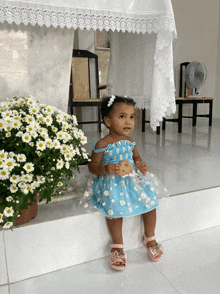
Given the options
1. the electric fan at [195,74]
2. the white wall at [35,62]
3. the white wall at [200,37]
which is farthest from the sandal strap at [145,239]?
the white wall at [200,37]

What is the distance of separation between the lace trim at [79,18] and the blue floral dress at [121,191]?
56 cm

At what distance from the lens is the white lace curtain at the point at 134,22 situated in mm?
1023

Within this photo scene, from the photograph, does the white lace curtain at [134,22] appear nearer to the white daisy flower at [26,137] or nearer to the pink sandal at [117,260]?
the white daisy flower at [26,137]

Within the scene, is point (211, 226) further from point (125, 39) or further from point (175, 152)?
point (125, 39)

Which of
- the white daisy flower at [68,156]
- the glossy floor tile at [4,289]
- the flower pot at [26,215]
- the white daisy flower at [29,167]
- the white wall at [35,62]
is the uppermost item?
the white wall at [35,62]

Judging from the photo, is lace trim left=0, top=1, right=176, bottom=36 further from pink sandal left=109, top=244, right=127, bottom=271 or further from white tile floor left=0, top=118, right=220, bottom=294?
pink sandal left=109, top=244, right=127, bottom=271

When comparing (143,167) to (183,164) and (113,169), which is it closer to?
(113,169)

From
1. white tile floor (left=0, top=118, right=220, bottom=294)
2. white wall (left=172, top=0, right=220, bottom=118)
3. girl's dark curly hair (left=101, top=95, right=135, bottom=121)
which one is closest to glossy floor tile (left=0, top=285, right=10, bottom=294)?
white tile floor (left=0, top=118, right=220, bottom=294)

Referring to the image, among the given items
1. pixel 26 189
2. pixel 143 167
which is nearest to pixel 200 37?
pixel 143 167

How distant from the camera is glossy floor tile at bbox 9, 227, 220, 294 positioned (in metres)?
0.89

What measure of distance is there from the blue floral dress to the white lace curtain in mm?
378

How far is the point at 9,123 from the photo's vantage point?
81 centimetres

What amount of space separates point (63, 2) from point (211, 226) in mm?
1325

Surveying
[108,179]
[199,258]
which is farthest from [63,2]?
[199,258]
